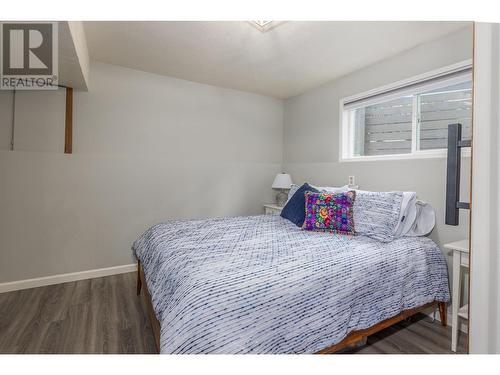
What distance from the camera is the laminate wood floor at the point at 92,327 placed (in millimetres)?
1693

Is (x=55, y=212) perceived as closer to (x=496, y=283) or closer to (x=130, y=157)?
(x=130, y=157)

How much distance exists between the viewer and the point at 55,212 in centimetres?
269

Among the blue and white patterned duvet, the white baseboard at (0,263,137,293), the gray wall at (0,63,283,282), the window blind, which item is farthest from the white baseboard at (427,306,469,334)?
the white baseboard at (0,263,137,293)

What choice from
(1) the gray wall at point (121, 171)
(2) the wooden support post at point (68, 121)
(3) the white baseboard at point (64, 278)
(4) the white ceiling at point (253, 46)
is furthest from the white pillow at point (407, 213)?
(2) the wooden support post at point (68, 121)

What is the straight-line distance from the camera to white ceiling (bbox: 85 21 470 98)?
2127 mm

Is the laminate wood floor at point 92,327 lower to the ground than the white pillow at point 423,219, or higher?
lower

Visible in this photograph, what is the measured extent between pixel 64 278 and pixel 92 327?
1.13 m

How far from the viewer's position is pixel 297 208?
2.55 m

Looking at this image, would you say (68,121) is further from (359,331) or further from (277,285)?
(359,331)

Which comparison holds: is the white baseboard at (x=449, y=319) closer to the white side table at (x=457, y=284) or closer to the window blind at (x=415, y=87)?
the white side table at (x=457, y=284)

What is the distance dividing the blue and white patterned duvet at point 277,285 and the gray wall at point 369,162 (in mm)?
487

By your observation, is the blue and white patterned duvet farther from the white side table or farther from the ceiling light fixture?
the ceiling light fixture

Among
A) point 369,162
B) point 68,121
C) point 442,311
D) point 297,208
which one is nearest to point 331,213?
point 297,208

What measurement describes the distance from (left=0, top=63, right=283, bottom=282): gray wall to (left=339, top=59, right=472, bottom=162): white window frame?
130 centimetres
